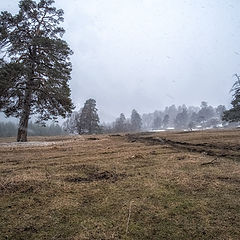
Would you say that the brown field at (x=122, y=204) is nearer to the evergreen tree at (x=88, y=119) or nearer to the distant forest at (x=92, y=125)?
the distant forest at (x=92, y=125)

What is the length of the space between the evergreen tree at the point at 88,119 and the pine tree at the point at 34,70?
3064cm

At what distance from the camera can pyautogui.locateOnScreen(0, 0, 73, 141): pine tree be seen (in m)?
17.3

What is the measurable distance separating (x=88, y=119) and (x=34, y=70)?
108 ft

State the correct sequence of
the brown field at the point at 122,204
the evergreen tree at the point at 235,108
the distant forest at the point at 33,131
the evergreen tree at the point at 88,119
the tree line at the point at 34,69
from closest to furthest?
the brown field at the point at 122,204 < the tree line at the point at 34,69 < the evergreen tree at the point at 235,108 < the evergreen tree at the point at 88,119 < the distant forest at the point at 33,131

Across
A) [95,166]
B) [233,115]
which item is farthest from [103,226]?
[233,115]

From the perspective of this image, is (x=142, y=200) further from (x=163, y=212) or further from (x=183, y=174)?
(x=183, y=174)

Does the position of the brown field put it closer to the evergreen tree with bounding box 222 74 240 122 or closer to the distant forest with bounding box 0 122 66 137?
the evergreen tree with bounding box 222 74 240 122

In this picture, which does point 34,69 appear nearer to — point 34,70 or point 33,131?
point 34,70

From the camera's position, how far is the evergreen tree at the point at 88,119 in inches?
1986

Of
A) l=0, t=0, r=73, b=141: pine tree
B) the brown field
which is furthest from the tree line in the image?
the brown field

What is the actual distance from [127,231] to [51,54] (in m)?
18.9

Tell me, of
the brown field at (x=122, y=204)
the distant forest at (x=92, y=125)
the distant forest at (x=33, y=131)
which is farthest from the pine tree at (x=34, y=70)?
the distant forest at (x=33, y=131)

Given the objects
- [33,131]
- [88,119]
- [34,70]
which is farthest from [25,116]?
[33,131]

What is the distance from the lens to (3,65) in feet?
50.5
